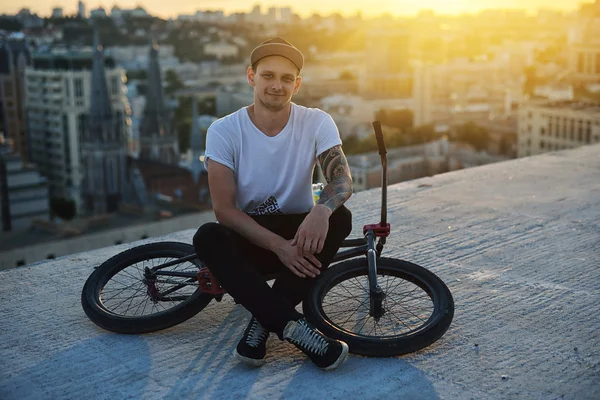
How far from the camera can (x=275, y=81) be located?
1.68 metres

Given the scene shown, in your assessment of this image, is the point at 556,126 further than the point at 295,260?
Yes

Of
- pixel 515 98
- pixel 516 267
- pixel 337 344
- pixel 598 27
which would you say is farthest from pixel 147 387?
pixel 515 98

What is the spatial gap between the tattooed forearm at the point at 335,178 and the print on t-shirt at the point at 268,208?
12 centimetres

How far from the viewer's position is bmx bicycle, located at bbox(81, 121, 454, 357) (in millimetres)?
1547

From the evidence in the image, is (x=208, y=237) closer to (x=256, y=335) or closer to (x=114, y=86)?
(x=256, y=335)

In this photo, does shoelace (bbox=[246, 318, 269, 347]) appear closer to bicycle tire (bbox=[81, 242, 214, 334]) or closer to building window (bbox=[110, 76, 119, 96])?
bicycle tire (bbox=[81, 242, 214, 334])

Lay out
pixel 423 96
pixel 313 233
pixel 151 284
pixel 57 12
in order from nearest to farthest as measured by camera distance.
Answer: pixel 313 233 → pixel 151 284 → pixel 423 96 → pixel 57 12

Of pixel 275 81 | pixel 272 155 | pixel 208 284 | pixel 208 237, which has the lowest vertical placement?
pixel 208 284

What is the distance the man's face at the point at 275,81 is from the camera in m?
1.68

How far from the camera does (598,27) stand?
31141 mm

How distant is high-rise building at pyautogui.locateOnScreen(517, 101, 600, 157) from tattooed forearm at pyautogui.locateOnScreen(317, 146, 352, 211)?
802 inches

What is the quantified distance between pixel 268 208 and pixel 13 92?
132 ft

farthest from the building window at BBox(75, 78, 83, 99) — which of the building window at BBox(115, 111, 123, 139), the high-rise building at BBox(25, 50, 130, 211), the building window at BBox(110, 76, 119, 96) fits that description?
the building window at BBox(115, 111, 123, 139)

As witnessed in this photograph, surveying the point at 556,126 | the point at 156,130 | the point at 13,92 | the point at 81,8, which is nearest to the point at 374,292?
the point at 556,126
